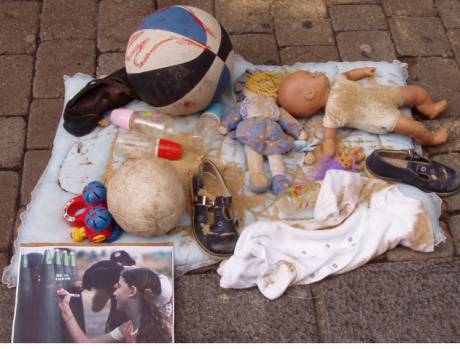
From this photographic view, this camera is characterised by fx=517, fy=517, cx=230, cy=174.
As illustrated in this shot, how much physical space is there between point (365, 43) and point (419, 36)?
1.09 feet

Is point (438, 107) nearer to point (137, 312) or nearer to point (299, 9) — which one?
point (299, 9)

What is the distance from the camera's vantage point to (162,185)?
2045mm

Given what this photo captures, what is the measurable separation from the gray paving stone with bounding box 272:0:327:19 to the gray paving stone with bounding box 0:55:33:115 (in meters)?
1.46

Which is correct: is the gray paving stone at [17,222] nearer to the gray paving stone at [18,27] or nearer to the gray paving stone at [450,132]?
the gray paving stone at [18,27]

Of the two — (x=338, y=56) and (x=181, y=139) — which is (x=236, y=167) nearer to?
(x=181, y=139)

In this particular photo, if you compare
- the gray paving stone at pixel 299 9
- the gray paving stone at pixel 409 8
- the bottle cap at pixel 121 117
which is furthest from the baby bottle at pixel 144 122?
the gray paving stone at pixel 409 8

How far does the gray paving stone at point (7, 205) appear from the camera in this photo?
230 cm

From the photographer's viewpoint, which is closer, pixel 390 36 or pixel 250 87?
pixel 250 87

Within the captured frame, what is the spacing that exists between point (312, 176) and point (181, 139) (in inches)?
25.7

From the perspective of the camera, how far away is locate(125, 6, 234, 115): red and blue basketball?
2.25m

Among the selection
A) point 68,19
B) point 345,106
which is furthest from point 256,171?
point 68,19

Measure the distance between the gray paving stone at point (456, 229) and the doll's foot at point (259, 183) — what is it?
86 centimetres

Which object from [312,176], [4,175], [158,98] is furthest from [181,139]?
[4,175]

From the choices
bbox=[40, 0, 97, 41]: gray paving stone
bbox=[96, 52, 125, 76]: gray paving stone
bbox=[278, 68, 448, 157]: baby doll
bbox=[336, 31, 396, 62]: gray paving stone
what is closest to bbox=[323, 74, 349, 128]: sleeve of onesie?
bbox=[278, 68, 448, 157]: baby doll
